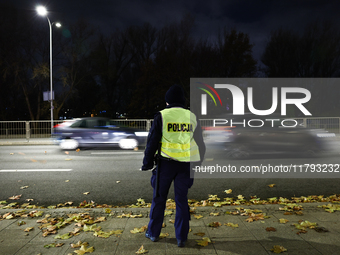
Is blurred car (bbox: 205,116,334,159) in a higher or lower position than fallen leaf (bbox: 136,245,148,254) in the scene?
higher

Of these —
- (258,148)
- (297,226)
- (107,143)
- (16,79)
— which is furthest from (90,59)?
(297,226)

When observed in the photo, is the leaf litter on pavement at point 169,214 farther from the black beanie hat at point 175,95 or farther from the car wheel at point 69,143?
the car wheel at point 69,143

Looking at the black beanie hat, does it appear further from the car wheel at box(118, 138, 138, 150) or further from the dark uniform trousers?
the car wheel at box(118, 138, 138, 150)

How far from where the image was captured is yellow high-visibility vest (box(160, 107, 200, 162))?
3.54m

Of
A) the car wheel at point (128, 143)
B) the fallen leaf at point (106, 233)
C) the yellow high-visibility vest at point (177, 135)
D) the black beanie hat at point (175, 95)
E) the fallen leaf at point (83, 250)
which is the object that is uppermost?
the black beanie hat at point (175, 95)

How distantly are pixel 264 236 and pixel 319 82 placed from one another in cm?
3571

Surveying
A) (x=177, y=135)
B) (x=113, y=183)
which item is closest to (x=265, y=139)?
(x=113, y=183)

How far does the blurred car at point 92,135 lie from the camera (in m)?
13.4

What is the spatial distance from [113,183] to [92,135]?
22.1ft

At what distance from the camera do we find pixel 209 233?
390cm

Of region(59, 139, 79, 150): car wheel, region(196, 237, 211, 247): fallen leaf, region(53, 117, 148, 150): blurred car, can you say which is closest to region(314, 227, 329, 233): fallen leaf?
region(196, 237, 211, 247): fallen leaf

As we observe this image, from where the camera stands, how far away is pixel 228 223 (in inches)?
165

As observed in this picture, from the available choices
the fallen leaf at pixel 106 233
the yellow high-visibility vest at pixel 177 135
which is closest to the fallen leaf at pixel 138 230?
the fallen leaf at pixel 106 233

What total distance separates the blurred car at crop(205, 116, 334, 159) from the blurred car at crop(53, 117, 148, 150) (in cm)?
509
